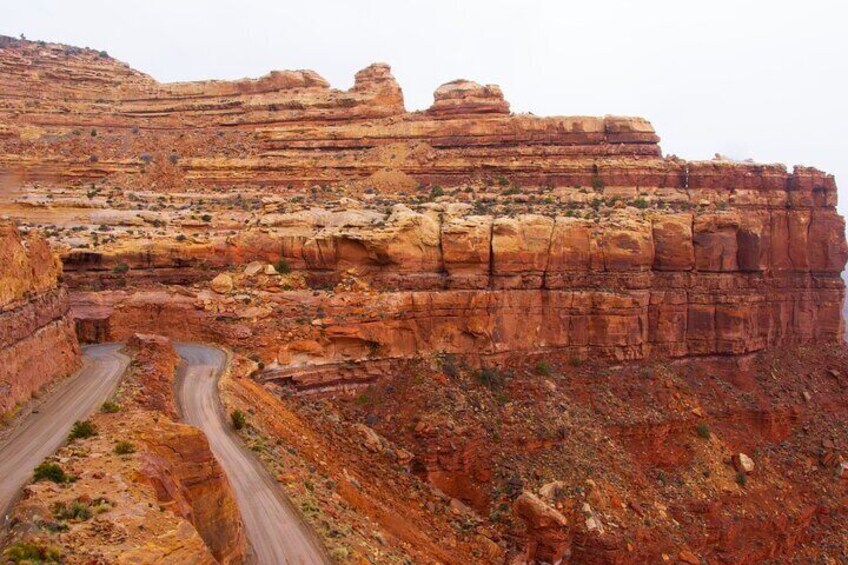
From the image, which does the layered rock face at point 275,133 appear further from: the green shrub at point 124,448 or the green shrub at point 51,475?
the green shrub at point 51,475

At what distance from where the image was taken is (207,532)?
17.0m

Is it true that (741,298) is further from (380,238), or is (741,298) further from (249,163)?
(249,163)

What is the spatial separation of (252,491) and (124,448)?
5.98 m

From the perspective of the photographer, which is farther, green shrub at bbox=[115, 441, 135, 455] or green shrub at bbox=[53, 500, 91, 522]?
green shrub at bbox=[115, 441, 135, 455]

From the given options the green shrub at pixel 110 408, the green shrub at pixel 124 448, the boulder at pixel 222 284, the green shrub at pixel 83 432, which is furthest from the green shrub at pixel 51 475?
the boulder at pixel 222 284

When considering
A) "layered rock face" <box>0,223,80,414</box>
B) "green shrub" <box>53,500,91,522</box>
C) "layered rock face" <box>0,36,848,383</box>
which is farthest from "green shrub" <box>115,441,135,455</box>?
"layered rock face" <box>0,36,848,383</box>

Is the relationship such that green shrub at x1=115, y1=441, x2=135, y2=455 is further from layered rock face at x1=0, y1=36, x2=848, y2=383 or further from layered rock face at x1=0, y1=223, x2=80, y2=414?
layered rock face at x1=0, y1=36, x2=848, y2=383

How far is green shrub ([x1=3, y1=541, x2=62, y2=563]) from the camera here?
11.3 m

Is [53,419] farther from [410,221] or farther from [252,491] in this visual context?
[410,221]

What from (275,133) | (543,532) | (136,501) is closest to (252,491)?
(136,501)

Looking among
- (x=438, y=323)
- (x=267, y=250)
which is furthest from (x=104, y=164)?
(x=438, y=323)

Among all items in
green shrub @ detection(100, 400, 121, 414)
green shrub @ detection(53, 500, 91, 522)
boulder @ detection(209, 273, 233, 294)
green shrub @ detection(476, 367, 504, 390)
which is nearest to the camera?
green shrub @ detection(53, 500, 91, 522)

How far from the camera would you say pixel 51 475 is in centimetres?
1484

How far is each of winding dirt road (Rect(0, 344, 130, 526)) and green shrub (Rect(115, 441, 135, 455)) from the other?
203cm
